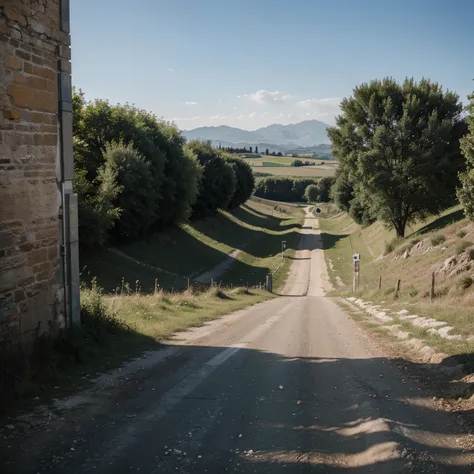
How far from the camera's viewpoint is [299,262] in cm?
4959

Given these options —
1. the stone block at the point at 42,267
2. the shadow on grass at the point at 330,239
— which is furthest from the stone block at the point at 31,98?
the shadow on grass at the point at 330,239

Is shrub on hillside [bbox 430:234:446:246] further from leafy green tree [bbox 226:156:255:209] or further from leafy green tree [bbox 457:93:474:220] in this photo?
leafy green tree [bbox 226:156:255:209]

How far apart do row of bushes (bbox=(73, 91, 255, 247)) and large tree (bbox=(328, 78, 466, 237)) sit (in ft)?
52.6

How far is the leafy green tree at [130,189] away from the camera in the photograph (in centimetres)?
3588

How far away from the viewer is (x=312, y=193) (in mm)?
132625

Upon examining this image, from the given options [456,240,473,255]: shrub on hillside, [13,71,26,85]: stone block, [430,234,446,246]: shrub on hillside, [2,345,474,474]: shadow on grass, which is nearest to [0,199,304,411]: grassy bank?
[2,345,474,474]: shadow on grass

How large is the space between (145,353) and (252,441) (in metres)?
4.84

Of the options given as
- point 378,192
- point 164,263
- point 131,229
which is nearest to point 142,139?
point 131,229

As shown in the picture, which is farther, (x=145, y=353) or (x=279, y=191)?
(x=279, y=191)

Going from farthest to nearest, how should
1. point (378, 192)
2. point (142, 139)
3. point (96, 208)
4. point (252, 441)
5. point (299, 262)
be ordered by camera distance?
point (299, 262), point (142, 139), point (378, 192), point (96, 208), point (252, 441)

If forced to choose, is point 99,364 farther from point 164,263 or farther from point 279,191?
point 279,191

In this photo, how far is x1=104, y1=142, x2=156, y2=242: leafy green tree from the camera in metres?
35.9

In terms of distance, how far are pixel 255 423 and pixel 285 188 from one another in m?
134

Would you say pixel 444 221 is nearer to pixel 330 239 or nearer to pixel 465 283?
pixel 465 283
